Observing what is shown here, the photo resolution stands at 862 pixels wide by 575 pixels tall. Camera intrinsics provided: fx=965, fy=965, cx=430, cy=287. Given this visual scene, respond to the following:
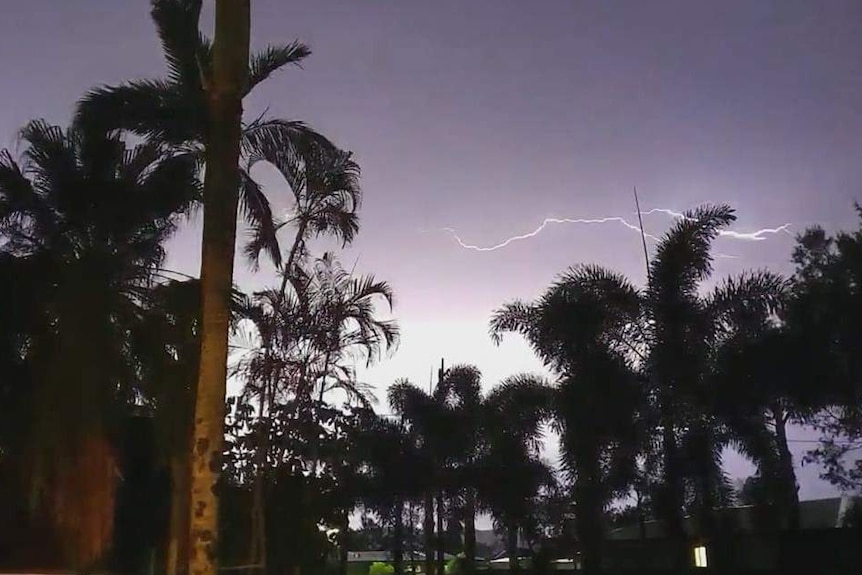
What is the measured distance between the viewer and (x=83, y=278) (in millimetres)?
16219

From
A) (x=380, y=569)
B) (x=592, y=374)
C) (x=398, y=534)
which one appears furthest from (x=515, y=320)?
(x=380, y=569)

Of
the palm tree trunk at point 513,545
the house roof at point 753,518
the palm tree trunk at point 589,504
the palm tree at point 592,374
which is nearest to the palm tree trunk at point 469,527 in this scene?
the palm tree trunk at point 513,545

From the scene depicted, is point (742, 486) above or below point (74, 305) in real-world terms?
below

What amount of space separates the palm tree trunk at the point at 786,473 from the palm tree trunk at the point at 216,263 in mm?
13977

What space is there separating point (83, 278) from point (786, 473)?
1503 cm

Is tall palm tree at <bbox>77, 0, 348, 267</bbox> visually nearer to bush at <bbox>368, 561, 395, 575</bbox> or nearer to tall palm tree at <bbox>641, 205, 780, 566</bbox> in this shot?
tall palm tree at <bbox>641, 205, 780, 566</bbox>

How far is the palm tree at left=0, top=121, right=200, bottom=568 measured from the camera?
15.6 meters

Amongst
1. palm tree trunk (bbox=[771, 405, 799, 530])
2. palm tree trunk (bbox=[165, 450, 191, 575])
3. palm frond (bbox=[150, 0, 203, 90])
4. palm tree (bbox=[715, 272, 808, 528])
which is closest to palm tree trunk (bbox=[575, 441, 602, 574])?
palm tree (bbox=[715, 272, 808, 528])

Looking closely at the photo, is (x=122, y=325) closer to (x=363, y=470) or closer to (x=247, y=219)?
(x=247, y=219)

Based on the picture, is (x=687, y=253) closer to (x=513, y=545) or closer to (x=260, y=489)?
(x=260, y=489)

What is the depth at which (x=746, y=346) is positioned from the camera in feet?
65.7

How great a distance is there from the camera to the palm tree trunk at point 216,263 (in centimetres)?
1042

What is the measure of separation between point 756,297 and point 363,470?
17.8 m

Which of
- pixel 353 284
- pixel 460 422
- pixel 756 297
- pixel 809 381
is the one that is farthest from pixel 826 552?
pixel 460 422
